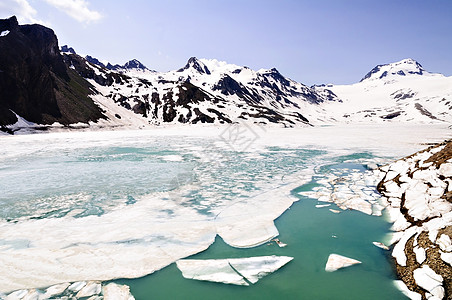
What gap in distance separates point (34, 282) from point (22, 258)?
122cm

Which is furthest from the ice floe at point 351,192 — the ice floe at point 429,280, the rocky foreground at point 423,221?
the ice floe at point 429,280

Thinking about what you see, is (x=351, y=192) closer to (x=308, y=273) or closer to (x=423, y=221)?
(x=423, y=221)

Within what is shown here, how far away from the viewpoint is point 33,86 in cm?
8056

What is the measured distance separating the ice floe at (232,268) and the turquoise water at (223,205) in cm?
15

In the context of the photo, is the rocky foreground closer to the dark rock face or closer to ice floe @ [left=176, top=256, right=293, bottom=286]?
ice floe @ [left=176, top=256, right=293, bottom=286]

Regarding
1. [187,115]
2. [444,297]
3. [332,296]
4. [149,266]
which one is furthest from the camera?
[187,115]

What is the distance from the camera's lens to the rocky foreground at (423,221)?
4363mm

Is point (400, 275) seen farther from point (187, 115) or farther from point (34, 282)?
point (187, 115)

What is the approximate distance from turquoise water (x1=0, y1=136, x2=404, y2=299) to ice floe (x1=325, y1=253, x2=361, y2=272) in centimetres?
12

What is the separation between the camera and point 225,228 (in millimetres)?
7148

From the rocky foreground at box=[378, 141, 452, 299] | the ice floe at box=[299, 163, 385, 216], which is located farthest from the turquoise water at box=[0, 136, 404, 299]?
the ice floe at box=[299, 163, 385, 216]

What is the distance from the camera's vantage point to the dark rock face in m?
72.1

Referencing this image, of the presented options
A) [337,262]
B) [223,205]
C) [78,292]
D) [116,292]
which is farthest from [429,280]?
[78,292]

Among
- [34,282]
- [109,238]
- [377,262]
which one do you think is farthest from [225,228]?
[34,282]
